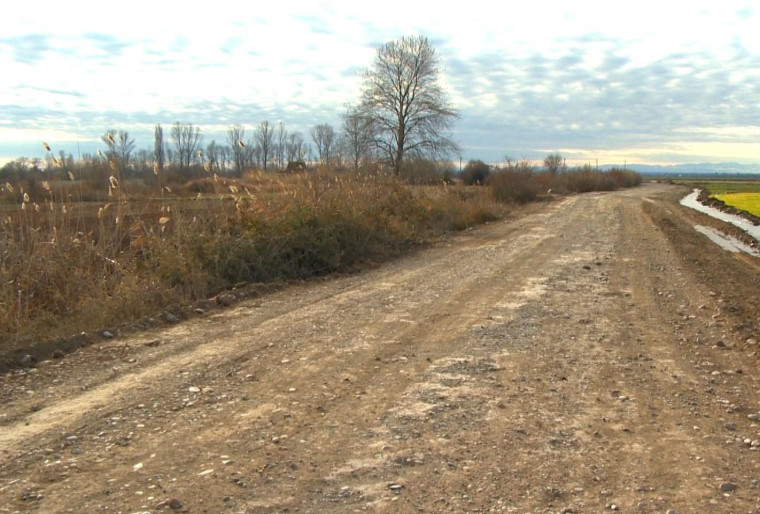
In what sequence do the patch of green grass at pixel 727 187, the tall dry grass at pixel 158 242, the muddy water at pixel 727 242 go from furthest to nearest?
the patch of green grass at pixel 727 187 → the muddy water at pixel 727 242 → the tall dry grass at pixel 158 242

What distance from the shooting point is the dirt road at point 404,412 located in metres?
3.31

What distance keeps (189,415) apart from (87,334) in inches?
106

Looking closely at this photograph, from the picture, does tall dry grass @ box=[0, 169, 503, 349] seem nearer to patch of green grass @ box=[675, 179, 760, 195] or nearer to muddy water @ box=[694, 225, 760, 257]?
muddy water @ box=[694, 225, 760, 257]

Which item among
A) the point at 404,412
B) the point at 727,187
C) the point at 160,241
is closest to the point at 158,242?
the point at 160,241

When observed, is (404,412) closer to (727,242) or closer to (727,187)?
(727,242)

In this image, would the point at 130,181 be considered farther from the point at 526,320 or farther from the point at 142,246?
the point at 526,320

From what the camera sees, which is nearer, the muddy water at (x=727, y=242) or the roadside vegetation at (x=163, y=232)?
the roadside vegetation at (x=163, y=232)

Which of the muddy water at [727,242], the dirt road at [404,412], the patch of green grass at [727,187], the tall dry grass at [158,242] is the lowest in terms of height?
the dirt road at [404,412]

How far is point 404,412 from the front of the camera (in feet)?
14.4

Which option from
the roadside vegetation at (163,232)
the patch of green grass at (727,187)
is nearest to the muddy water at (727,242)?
the roadside vegetation at (163,232)

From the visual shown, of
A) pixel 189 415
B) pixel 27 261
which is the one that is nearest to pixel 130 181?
pixel 27 261

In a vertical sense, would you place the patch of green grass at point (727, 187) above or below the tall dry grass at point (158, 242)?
above

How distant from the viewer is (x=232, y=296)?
336 inches

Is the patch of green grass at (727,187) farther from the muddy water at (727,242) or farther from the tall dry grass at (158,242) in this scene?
the tall dry grass at (158,242)
